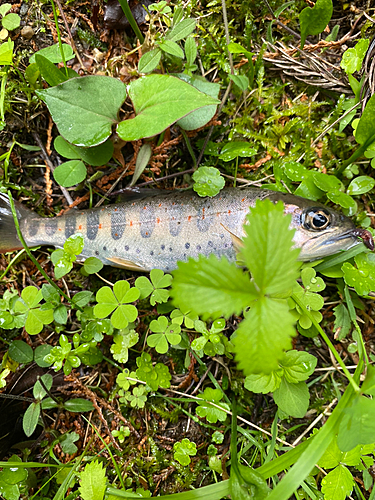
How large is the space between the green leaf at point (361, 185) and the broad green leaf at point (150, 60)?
6.99ft

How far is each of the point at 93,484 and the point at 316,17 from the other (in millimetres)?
4374

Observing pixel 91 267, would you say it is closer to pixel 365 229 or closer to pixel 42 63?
pixel 42 63

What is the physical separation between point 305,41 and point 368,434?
353 centimetres

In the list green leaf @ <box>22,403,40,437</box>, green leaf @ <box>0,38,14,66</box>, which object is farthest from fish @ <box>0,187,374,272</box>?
green leaf @ <box>22,403,40,437</box>

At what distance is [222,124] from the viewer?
3412 millimetres

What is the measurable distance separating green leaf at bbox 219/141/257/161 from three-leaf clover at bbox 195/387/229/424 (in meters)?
2.12

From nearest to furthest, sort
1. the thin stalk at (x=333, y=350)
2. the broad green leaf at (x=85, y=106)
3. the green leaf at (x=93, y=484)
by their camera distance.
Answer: the thin stalk at (x=333, y=350), the green leaf at (x=93, y=484), the broad green leaf at (x=85, y=106)

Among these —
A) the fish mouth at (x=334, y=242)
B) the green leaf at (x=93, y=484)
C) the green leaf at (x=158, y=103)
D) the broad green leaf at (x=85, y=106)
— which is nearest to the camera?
the green leaf at (x=93, y=484)

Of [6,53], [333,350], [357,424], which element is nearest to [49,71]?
[6,53]

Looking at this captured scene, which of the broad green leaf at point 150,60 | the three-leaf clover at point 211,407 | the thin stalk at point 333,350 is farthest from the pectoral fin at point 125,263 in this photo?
the broad green leaf at point 150,60

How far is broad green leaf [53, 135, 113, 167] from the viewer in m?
3.16

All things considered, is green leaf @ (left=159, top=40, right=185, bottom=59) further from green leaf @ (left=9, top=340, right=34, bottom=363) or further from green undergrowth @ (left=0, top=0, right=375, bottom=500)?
green leaf @ (left=9, top=340, right=34, bottom=363)

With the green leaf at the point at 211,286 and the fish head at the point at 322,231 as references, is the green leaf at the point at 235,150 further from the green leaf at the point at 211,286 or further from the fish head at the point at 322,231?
the green leaf at the point at 211,286

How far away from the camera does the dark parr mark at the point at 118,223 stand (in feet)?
10.7
